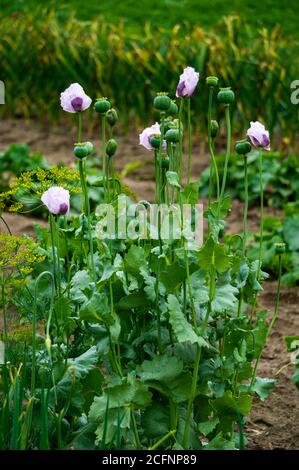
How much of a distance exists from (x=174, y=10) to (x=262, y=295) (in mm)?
4747

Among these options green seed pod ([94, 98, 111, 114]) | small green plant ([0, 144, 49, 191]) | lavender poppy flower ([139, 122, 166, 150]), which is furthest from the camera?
small green plant ([0, 144, 49, 191])

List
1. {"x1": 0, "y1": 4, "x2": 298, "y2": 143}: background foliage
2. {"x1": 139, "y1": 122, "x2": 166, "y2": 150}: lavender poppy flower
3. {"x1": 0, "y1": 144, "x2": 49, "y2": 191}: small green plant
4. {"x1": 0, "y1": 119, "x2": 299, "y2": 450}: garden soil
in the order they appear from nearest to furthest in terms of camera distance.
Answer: {"x1": 139, "y1": 122, "x2": 166, "y2": 150}: lavender poppy flower, {"x1": 0, "y1": 119, "x2": 299, "y2": 450}: garden soil, {"x1": 0, "y1": 144, "x2": 49, "y2": 191}: small green plant, {"x1": 0, "y1": 4, "x2": 298, "y2": 143}: background foliage

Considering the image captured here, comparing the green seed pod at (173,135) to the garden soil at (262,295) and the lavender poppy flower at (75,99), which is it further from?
the garden soil at (262,295)

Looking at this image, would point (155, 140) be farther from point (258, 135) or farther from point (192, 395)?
point (192, 395)

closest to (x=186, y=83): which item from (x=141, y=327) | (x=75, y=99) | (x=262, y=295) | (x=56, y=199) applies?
(x=75, y=99)

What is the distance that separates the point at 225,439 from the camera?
2.23 m

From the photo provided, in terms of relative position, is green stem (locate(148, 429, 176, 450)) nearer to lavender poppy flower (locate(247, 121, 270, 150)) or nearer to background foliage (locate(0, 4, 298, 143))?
lavender poppy flower (locate(247, 121, 270, 150))

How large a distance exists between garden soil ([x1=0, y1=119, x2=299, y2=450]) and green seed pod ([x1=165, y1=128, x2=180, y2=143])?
0.98 metres

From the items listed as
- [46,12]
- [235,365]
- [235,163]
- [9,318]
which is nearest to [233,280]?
[235,365]

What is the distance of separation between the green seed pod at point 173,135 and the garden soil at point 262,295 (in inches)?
38.5

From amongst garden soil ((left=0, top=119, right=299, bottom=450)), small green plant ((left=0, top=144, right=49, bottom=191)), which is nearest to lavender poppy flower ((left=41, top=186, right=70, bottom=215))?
garden soil ((left=0, top=119, right=299, bottom=450))

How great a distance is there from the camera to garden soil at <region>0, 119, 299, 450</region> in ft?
9.09

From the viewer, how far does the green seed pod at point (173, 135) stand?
2.15m
